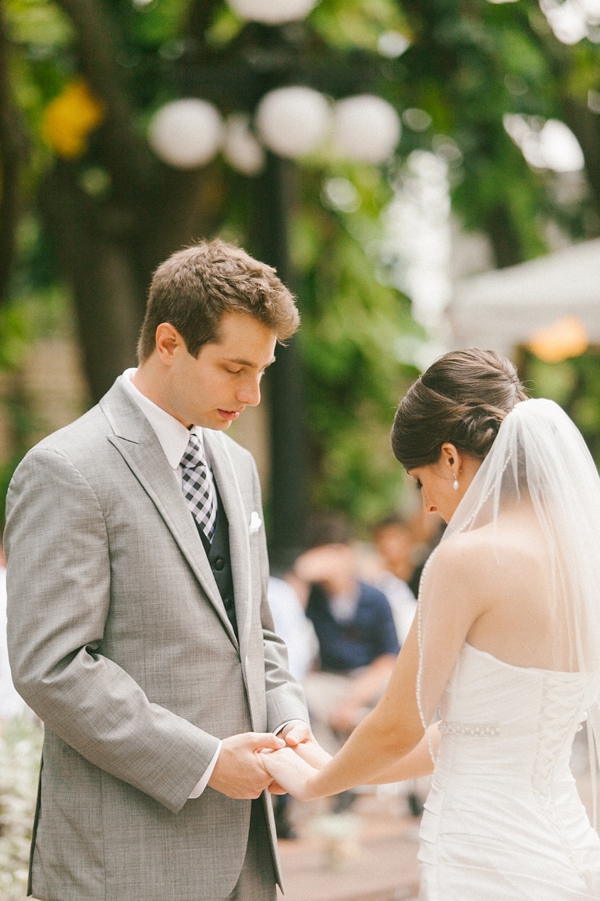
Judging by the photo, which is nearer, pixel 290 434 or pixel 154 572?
pixel 154 572

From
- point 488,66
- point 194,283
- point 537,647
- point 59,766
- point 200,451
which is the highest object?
point 488,66

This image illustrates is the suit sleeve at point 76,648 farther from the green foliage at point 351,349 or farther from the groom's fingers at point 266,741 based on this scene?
the green foliage at point 351,349

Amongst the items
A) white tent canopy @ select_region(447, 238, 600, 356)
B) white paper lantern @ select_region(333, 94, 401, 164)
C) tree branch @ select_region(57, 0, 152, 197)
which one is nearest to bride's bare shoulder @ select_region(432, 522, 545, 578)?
white tent canopy @ select_region(447, 238, 600, 356)

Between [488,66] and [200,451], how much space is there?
6037 millimetres

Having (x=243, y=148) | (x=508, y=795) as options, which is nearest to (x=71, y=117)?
(x=243, y=148)

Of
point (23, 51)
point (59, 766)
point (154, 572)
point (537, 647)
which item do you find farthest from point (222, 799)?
point (23, 51)

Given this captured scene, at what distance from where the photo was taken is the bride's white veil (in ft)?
7.30

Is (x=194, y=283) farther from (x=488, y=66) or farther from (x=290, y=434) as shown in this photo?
(x=488, y=66)

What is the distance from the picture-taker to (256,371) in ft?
7.89

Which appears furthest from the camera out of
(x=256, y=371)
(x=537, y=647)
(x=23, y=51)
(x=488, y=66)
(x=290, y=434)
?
(x=488, y=66)

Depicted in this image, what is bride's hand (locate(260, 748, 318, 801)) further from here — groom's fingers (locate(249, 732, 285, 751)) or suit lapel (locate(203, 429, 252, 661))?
suit lapel (locate(203, 429, 252, 661))

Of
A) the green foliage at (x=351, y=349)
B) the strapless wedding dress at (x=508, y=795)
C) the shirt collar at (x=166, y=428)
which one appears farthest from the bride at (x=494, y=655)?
the green foliage at (x=351, y=349)

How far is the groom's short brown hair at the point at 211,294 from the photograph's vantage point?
2.31m

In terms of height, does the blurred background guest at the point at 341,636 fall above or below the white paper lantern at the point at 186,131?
below
